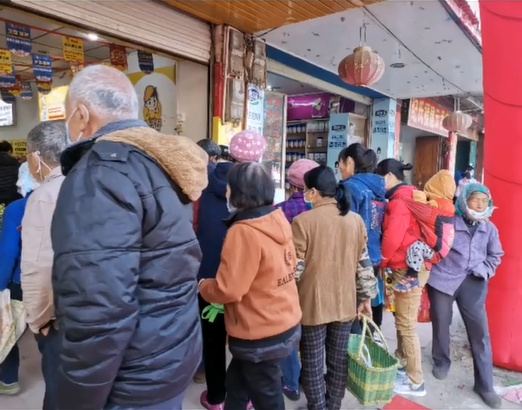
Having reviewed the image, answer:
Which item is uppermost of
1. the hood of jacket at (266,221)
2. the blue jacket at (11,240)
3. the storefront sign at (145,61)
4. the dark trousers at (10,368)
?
the storefront sign at (145,61)

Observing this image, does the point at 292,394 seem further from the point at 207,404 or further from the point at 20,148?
the point at 20,148

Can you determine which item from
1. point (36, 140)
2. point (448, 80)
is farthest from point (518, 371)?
point (448, 80)

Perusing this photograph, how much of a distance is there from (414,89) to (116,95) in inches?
288

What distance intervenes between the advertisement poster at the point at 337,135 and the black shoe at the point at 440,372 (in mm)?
4801

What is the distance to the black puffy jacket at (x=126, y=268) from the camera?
0.89m

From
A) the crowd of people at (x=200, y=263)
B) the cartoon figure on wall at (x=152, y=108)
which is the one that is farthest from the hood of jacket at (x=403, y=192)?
the cartoon figure on wall at (x=152, y=108)

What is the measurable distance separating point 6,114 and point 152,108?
542cm

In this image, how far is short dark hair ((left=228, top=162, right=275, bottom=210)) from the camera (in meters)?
1.63

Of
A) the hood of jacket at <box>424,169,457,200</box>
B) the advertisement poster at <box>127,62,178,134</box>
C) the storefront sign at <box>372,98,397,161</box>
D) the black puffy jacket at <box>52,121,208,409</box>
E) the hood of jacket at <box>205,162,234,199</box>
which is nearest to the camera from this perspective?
the black puffy jacket at <box>52,121,208,409</box>

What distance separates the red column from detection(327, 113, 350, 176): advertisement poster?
4.32 meters

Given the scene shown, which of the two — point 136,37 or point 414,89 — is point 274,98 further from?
point 414,89

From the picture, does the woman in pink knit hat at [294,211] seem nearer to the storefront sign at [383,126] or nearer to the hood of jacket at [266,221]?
the hood of jacket at [266,221]

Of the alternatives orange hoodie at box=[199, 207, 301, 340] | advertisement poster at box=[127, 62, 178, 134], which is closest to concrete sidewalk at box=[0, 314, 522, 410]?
orange hoodie at box=[199, 207, 301, 340]

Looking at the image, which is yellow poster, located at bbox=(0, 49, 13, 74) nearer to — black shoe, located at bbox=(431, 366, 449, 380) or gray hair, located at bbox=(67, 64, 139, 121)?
gray hair, located at bbox=(67, 64, 139, 121)
